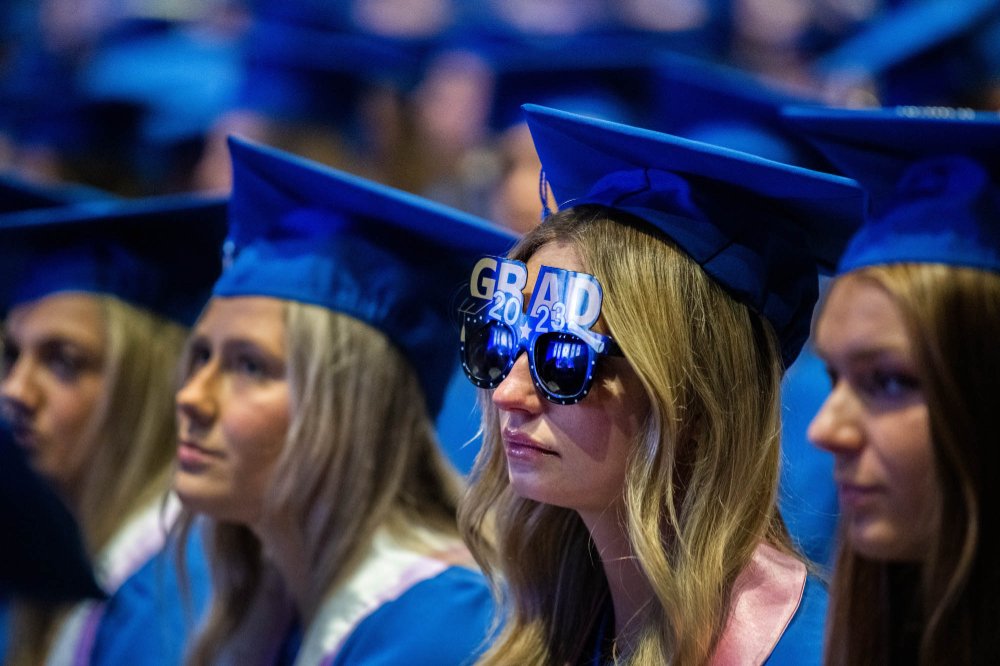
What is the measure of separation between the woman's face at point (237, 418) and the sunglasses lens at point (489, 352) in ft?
→ 2.36

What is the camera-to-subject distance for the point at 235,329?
2.66m

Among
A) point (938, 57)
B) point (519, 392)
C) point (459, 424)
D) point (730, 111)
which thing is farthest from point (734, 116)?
point (519, 392)

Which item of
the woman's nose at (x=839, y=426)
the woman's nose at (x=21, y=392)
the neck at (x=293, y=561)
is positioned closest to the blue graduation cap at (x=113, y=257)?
the woman's nose at (x=21, y=392)

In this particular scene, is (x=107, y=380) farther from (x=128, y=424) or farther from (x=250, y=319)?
(x=250, y=319)

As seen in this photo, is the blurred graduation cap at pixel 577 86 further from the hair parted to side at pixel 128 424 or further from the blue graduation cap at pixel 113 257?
the hair parted to side at pixel 128 424

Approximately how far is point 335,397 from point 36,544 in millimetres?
886

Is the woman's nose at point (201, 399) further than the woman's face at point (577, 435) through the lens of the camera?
Yes

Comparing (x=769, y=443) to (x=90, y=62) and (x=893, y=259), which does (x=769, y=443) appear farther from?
(x=90, y=62)

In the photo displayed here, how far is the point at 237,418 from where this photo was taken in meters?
2.61

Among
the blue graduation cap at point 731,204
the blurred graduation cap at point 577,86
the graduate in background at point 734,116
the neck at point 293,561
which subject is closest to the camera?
the blue graduation cap at point 731,204

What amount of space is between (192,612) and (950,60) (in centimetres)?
278

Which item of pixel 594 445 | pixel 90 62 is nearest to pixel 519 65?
pixel 594 445

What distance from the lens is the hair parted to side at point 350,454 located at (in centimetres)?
260

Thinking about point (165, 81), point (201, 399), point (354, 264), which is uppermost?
point (165, 81)
